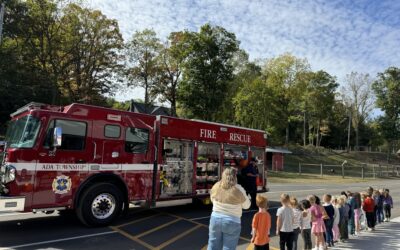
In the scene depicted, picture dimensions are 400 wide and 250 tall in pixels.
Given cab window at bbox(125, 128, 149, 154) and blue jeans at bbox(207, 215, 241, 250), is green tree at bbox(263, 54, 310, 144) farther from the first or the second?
blue jeans at bbox(207, 215, 241, 250)

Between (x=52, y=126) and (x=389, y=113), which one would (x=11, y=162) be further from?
(x=389, y=113)

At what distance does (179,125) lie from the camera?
39.2 ft

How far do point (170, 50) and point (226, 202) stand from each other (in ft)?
132

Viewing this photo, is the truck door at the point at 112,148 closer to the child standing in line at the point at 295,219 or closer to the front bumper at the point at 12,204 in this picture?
the front bumper at the point at 12,204

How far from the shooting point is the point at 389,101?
68500 millimetres

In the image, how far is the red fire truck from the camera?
864 centimetres

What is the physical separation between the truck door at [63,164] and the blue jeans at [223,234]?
4890 millimetres

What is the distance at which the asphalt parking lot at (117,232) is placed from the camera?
8070 millimetres

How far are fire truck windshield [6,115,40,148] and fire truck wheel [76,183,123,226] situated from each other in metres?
1.83

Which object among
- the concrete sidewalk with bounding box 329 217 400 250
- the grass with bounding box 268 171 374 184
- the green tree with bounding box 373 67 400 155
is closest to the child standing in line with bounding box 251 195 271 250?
the concrete sidewalk with bounding box 329 217 400 250

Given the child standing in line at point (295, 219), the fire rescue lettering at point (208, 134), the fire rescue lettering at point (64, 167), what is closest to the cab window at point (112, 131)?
the fire rescue lettering at point (64, 167)

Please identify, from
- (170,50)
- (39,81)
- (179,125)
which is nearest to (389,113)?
(170,50)

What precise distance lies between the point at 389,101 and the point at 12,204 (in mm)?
71651

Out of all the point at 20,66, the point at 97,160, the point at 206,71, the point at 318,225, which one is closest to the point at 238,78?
the point at 206,71
